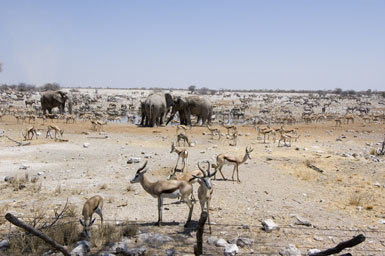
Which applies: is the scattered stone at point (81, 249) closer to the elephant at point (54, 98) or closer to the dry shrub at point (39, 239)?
the dry shrub at point (39, 239)

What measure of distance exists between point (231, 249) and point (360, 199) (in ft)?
18.6

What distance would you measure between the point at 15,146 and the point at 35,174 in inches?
230

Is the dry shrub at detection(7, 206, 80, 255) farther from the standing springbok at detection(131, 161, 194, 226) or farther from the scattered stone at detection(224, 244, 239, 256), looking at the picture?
the scattered stone at detection(224, 244, 239, 256)

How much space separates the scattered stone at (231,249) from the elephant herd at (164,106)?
2193 centimetres

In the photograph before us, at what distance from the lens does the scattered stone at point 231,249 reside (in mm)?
6469

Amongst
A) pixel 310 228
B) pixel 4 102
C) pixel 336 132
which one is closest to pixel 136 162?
pixel 310 228

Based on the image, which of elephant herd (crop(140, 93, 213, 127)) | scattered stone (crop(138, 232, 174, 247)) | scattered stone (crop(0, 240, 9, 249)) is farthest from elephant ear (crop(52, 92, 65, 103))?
scattered stone (crop(138, 232, 174, 247))

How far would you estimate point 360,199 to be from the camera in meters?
10.0

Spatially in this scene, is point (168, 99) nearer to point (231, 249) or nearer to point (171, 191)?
point (171, 191)

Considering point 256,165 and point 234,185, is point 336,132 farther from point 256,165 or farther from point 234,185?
point 234,185

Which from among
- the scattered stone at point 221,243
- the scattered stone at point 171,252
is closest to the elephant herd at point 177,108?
the scattered stone at point 221,243

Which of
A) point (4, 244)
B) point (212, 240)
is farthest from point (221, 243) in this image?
point (4, 244)

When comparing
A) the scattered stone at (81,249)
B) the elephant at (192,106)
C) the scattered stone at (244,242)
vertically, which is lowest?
the scattered stone at (244,242)

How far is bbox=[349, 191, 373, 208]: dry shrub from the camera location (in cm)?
987
